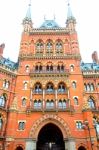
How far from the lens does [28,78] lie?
130 feet

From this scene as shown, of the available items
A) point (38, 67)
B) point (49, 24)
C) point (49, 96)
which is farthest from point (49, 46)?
point (49, 96)

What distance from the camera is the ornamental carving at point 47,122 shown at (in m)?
33.7

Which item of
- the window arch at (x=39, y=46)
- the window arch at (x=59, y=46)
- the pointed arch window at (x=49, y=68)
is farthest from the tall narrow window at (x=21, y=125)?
the window arch at (x=59, y=46)

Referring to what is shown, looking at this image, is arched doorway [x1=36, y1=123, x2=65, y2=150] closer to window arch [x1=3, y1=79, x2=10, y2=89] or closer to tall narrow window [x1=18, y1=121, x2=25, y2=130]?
tall narrow window [x1=18, y1=121, x2=25, y2=130]

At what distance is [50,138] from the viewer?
38562mm

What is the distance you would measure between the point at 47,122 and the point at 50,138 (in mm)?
5347

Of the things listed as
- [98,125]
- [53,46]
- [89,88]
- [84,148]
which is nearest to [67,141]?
[84,148]

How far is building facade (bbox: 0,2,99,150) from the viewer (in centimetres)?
3344

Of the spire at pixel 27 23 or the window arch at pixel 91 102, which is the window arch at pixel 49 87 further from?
the spire at pixel 27 23

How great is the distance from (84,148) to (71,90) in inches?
412

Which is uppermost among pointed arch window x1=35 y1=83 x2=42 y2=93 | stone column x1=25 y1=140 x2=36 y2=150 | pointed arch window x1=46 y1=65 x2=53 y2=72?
pointed arch window x1=46 y1=65 x2=53 y2=72

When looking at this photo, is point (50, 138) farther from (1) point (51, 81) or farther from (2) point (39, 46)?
(2) point (39, 46)

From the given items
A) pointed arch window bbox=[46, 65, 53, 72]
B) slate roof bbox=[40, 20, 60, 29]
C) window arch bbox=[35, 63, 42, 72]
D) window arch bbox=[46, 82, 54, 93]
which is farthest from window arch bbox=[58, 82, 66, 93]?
slate roof bbox=[40, 20, 60, 29]

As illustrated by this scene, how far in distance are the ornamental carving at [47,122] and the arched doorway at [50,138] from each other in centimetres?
158
